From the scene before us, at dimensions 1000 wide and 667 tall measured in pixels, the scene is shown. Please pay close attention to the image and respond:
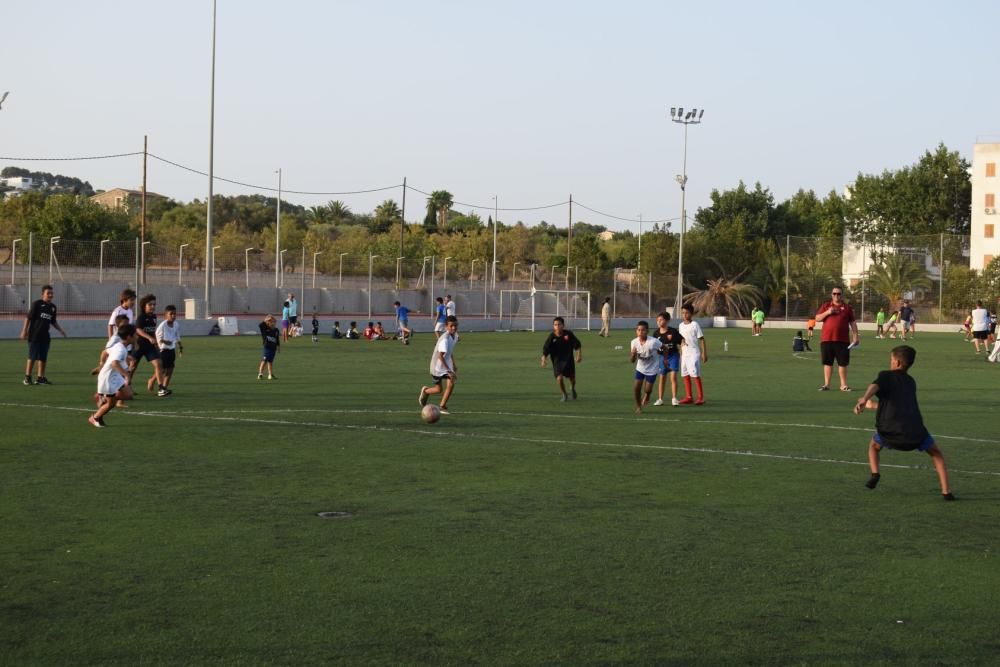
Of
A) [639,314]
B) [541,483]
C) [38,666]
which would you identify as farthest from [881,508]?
[639,314]

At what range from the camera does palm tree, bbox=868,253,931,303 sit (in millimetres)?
70875

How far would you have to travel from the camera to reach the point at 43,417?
54.0 ft

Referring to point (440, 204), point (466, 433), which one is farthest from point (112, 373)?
point (440, 204)

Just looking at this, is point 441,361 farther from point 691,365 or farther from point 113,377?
point 691,365

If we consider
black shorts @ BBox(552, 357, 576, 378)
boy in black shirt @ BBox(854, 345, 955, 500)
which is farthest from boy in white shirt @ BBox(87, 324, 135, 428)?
boy in black shirt @ BBox(854, 345, 955, 500)

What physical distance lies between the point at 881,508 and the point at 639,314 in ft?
201

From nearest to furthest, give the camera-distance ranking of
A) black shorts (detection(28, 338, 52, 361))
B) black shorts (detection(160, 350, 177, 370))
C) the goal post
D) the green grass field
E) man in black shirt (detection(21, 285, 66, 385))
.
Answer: the green grass field, black shorts (detection(160, 350, 177, 370)), man in black shirt (detection(21, 285, 66, 385)), black shorts (detection(28, 338, 52, 361)), the goal post

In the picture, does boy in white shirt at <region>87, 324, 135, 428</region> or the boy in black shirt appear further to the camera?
boy in white shirt at <region>87, 324, 135, 428</region>

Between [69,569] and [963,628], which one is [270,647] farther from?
[963,628]

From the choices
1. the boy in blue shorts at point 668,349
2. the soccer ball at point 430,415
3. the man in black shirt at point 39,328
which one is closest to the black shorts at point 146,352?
the man in black shirt at point 39,328

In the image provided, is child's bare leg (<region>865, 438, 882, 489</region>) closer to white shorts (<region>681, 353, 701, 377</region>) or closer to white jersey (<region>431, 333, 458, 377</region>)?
white jersey (<region>431, 333, 458, 377</region>)

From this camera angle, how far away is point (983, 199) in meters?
86.6

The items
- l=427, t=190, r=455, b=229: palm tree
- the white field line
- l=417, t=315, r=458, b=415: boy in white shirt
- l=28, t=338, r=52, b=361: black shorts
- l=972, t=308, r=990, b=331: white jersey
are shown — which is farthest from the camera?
l=427, t=190, r=455, b=229: palm tree

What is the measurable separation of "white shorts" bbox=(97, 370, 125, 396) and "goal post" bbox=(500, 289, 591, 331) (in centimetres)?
4802
